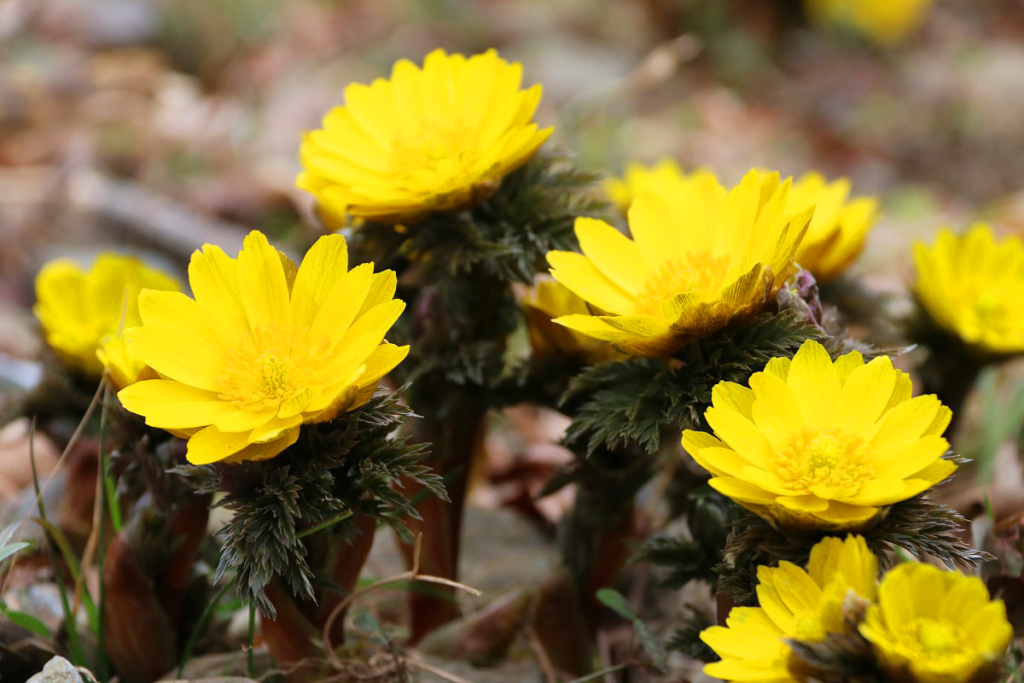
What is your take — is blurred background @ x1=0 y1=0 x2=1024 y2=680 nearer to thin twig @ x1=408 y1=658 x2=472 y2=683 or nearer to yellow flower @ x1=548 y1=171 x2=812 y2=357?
thin twig @ x1=408 y1=658 x2=472 y2=683

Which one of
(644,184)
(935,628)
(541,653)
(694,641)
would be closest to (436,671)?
(541,653)

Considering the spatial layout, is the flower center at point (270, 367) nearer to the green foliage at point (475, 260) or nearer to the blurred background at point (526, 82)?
the green foliage at point (475, 260)

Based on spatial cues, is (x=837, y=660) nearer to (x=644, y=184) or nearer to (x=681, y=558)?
(x=681, y=558)

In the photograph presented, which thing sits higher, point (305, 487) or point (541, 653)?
point (305, 487)

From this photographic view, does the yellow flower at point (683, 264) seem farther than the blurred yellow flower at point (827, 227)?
No

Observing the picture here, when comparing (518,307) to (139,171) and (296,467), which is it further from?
(139,171)

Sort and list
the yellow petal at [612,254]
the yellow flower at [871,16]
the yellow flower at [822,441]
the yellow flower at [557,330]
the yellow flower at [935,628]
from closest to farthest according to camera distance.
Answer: the yellow flower at [935,628]
the yellow flower at [822,441]
the yellow petal at [612,254]
the yellow flower at [557,330]
the yellow flower at [871,16]

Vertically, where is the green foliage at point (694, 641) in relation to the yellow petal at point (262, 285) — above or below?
below

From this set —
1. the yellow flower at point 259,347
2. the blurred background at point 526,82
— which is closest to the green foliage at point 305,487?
the yellow flower at point 259,347
